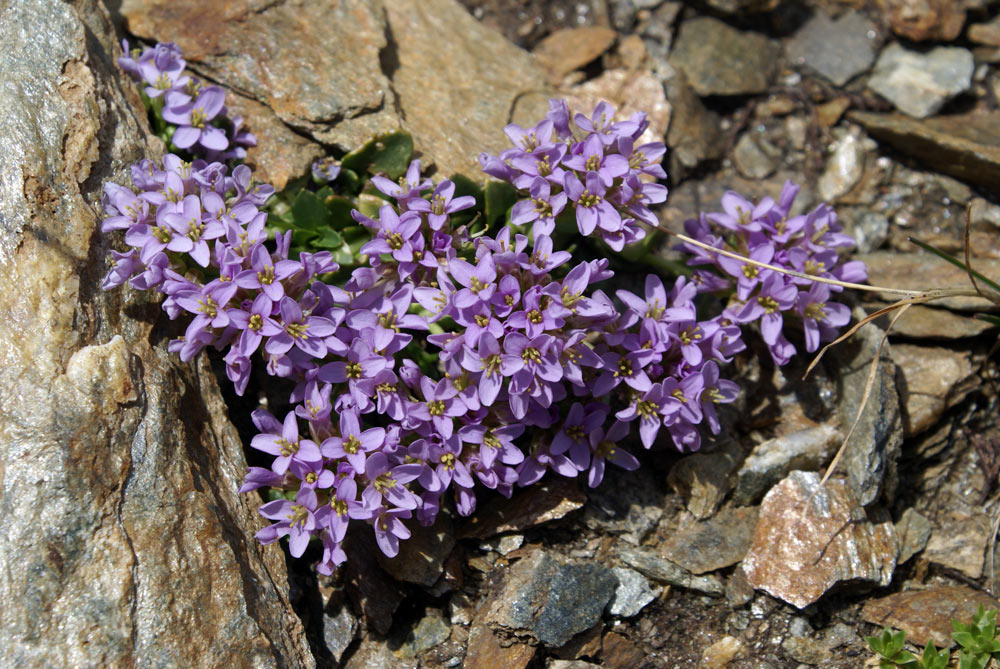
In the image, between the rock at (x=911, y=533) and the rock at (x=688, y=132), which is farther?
the rock at (x=688, y=132)

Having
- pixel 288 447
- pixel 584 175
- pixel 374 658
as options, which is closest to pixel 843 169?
pixel 584 175

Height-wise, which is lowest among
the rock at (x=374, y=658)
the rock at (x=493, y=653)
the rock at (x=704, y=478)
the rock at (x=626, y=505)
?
the rock at (x=374, y=658)

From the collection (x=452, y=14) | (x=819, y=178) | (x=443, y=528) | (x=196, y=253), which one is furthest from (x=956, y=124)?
(x=196, y=253)

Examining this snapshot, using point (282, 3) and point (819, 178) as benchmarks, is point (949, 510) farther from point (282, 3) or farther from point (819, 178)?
point (282, 3)

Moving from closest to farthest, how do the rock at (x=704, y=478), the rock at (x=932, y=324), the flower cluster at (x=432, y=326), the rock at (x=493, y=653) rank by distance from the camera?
the flower cluster at (x=432, y=326), the rock at (x=493, y=653), the rock at (x=704, y=478), the rock at (x=932, y=324)

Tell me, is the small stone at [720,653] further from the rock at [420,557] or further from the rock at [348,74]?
the rock at [348,74]

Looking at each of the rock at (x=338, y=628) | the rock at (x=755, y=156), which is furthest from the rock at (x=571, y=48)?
the rock at (x=338, y=628)

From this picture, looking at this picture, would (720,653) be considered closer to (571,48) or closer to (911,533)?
(911,533)

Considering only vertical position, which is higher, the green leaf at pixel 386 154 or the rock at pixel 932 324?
the green leaf at pixel 386 154
